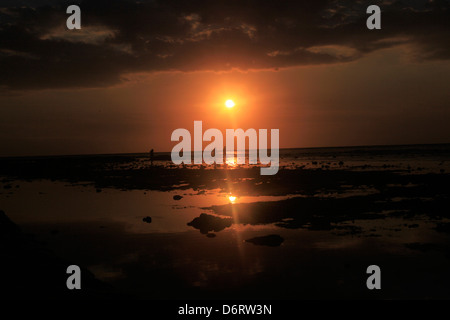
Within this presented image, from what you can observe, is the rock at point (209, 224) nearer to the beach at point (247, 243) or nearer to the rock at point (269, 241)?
the beach at point (247, 243)

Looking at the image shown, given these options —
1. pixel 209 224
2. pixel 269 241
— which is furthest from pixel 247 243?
pixel 209 224

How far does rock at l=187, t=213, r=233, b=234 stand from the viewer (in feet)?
58.2

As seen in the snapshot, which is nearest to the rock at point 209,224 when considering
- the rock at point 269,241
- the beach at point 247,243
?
the beach at point 247,243

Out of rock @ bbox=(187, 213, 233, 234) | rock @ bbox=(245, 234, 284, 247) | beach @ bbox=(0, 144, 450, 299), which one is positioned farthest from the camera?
rock @ bbox=(187, 213, 233, 234)

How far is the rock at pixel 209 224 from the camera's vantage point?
58.2 ft

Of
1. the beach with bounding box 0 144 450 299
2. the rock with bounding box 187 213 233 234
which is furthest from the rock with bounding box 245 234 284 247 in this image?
the rock with bounding box 187 213 233 234

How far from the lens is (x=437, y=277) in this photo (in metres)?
11.1

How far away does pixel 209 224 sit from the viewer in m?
18.0

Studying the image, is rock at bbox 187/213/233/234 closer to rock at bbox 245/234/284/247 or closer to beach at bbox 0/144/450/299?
beach at bbox 0/144/450/299

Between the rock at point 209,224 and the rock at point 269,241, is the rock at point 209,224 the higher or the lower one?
the higher one

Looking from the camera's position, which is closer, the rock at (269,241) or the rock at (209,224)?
the rock at (269,241)

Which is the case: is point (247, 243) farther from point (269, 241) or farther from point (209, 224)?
point (209, 224)
